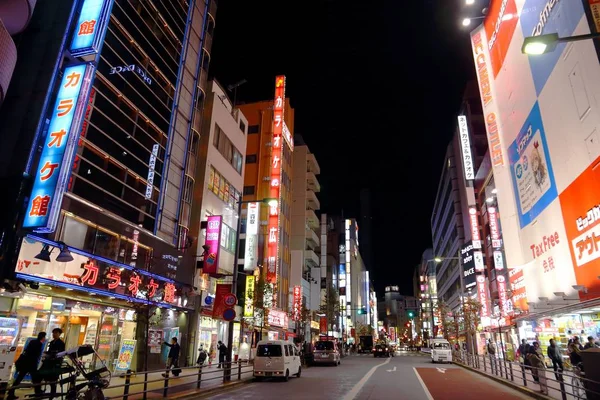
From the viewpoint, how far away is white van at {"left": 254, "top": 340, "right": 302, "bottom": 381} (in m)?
19.0

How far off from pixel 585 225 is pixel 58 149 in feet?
63.6

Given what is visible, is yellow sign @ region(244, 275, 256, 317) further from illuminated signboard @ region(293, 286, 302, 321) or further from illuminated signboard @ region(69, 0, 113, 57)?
illuminated signboard @ region(69, 0, 113, 57)

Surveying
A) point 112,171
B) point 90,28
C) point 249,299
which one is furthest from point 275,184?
point 90,28

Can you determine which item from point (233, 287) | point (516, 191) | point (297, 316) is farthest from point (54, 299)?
point (297, 316)

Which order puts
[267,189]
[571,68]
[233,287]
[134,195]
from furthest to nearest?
[267,189]
[134,195]
[233,287]
[571,68]

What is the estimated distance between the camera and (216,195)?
100 ft

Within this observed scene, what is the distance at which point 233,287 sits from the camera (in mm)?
18594

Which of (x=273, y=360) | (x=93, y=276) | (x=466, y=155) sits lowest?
(x=273, y=360)

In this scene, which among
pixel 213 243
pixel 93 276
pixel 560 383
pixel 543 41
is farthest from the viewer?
pixel 213 243

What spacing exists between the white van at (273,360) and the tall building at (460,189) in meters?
→ 35.6

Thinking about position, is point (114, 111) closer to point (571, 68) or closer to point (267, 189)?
point (571, 68)

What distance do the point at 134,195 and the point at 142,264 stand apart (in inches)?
155

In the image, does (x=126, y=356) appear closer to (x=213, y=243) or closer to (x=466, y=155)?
(x=213, y=243)

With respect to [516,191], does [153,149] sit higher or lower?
higher
